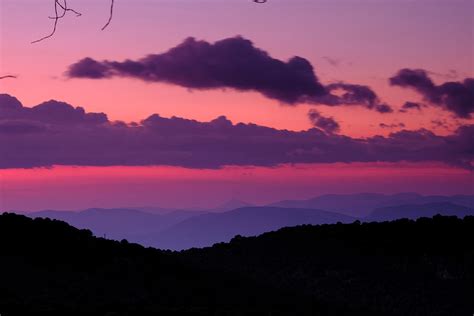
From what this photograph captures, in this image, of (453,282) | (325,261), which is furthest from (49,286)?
(453,282)

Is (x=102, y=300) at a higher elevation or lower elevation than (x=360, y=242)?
lower

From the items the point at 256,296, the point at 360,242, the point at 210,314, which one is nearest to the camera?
the point at 210,314

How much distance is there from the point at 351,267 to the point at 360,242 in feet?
28.3

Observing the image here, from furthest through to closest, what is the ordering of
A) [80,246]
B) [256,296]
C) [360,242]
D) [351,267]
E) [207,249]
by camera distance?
[207,249]
[360,242]
[351,267]
[80,246]
[256,296]

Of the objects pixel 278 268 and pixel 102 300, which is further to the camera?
pixel 278 268

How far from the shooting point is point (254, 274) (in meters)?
71.8

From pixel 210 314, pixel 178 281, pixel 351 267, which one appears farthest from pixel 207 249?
pixel 210 314

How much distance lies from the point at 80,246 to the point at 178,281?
9.92 metres

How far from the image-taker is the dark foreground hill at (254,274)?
52.1m

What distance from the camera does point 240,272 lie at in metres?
72.3

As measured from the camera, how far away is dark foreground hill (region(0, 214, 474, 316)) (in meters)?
52.1

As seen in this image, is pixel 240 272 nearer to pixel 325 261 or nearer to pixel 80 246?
pixel 325 261

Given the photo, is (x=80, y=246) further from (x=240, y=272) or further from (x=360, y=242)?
(x=360, y=242)

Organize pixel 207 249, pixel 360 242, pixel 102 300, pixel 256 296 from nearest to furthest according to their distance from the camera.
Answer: pixel 102 300 < pixel 256 296 < pixel 360 242 < pixel 207 249
